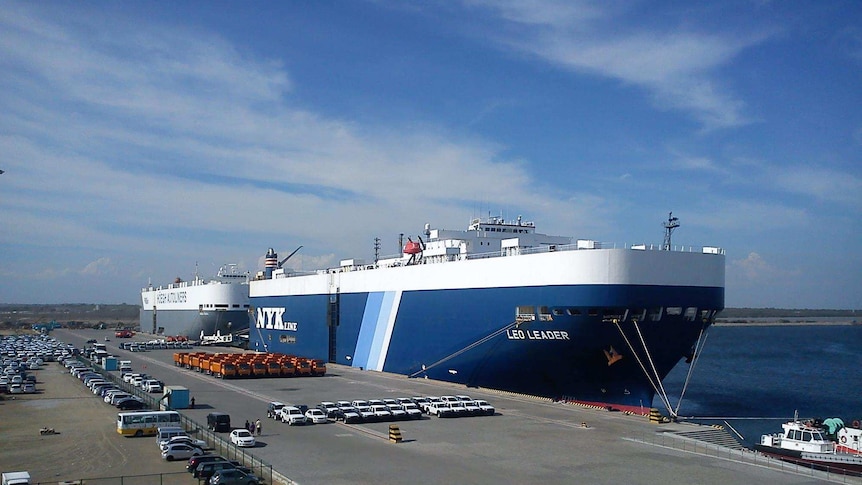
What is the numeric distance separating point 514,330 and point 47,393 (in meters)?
27.5

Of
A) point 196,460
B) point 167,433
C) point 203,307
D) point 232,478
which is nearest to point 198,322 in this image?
point 203,307

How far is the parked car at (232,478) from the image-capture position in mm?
17891

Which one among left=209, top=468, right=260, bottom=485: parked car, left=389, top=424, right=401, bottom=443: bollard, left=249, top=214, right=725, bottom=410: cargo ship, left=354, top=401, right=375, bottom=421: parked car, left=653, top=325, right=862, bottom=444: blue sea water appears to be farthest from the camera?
left=653, top=325, right=862, bottom=444: blue sea water

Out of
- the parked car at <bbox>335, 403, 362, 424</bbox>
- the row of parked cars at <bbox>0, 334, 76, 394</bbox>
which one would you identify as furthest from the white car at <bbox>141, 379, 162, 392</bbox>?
the parked car at <bbox>335, 403, 362, 424</bbox>

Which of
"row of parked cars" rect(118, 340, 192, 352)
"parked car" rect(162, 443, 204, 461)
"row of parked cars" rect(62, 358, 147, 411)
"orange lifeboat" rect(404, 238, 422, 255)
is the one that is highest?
"orange lifeboat" rect(404, 238, 422, 255)

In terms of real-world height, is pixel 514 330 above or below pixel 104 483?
above

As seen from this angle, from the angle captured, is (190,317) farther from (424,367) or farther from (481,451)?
(481,451)

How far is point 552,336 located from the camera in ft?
108

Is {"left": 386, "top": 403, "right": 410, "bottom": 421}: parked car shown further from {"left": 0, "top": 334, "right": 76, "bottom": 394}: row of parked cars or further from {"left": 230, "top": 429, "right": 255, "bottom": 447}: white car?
{"left": 0, "top": 334, "right": 76, "bottom": 394}: row of parked cars

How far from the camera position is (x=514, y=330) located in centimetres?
3472

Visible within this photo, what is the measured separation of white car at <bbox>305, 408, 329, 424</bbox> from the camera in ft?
94.3

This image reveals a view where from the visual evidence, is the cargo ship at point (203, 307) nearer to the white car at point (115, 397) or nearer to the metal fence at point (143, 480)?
the white car at point (115, 397)

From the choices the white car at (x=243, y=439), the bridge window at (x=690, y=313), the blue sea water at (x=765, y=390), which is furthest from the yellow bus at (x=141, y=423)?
the blue sea water at (x=765, y=390)

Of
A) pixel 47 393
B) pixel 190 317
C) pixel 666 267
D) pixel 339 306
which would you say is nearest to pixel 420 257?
pixel 339 306
